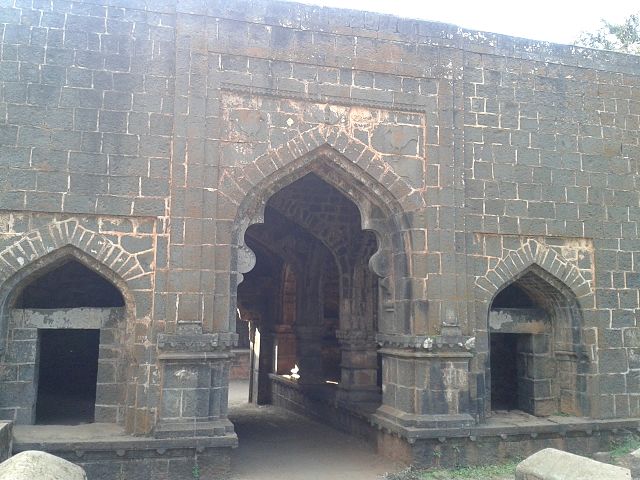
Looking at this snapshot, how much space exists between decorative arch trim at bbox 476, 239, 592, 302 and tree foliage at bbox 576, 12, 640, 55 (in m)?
10.3

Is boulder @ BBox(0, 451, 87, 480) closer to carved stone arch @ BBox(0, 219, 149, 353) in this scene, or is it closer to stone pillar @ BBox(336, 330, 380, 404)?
carved stone arch @ BBox(0, 219, 149, 353)

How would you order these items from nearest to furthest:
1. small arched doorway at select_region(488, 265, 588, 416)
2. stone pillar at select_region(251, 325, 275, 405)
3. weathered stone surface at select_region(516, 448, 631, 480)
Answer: weathered stone surface at select_region(516, 448, 631, 480) → small arched doorway at select_region(488, 265, 588, 416) → stone pillar at select_region(251, 325, 275, 405)

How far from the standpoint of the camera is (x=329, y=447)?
8.64 meters

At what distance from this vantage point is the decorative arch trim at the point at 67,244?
633 centimetres

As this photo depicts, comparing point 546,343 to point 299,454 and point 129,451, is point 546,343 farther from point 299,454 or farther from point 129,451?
point 129,451

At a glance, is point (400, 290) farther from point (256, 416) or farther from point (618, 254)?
point (256, 416)

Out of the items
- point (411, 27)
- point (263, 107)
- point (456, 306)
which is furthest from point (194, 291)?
point (411, 27)

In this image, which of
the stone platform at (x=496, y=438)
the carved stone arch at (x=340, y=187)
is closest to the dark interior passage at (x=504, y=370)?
the stone platform at (x=496, y=438)

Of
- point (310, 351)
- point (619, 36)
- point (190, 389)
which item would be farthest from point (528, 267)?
point (619, 36)

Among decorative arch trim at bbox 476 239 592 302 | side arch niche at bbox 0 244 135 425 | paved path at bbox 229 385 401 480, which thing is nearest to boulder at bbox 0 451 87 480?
side arch niche at bbox 0 244 135 425

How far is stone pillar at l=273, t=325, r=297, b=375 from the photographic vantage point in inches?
476

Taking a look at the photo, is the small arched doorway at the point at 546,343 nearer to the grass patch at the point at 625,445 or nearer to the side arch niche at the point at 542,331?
the side arch niche at the point at 542,331

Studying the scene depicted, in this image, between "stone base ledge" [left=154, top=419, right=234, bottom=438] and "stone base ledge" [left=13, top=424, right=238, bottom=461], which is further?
"stone base ledge" [left=154, top=419, right=234, bottom=438]

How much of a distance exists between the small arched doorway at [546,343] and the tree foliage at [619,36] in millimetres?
10415
